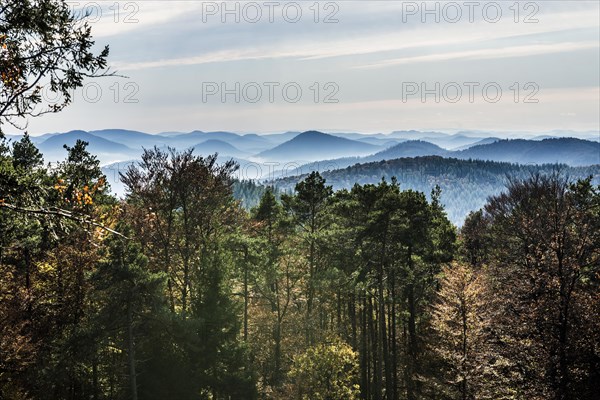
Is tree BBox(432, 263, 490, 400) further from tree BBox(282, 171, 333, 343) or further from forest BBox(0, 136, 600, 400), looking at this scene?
tree BBox(282, 171, 333, 343)

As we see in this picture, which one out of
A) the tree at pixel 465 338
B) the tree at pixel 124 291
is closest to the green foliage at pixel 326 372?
the tree at pixel 465 338

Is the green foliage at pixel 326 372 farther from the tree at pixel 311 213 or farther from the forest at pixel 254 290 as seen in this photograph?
the tree at pixel 311 213

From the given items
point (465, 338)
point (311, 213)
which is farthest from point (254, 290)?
point (465, 338)

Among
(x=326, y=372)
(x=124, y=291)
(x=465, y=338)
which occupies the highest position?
(x=124, y=291)

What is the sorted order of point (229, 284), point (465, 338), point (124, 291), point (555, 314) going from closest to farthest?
1. point (555, 314)
2. point (124, 291)
3. point (465, 338)
4. point (229, 284)

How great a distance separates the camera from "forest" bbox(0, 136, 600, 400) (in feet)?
54.5

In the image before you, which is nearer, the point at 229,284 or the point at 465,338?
the point at 465,338

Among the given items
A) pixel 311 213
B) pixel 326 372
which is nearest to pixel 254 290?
pixel 311 213

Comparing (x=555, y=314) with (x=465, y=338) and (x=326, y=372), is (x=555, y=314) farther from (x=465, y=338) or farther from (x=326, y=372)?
(x=326, y=372)

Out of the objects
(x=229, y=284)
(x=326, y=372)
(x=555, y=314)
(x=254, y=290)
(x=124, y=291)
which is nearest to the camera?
(x=555, y=314)

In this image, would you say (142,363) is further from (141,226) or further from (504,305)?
(504,305)

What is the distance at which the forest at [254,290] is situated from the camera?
1661cm

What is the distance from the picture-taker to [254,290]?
3058cm

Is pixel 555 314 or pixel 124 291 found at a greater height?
pixel 124 291
